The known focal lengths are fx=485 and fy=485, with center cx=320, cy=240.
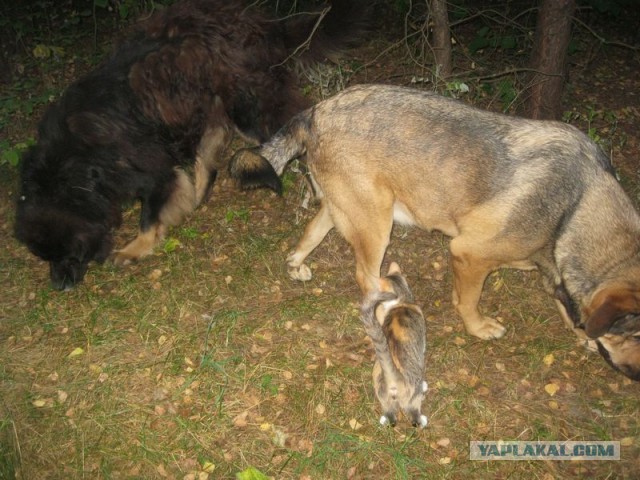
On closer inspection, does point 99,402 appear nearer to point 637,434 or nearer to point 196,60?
point 196,60

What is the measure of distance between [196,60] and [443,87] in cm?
249

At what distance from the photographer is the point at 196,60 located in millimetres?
4078

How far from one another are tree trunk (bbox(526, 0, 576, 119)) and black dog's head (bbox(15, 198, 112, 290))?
4.21m

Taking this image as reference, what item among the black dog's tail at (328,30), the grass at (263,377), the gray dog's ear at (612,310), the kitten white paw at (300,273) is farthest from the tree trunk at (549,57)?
the kitten white paw at (300,273)

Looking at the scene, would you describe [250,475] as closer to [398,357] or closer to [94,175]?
[398,357]

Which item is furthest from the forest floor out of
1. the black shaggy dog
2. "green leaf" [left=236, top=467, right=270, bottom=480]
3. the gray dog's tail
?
the gray dog's tail

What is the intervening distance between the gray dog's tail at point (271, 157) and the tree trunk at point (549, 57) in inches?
97.6

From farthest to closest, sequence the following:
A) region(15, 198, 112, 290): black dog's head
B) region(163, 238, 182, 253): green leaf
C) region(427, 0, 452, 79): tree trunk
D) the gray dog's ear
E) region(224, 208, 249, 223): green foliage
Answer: region(224, 208, 249, 223): green foliage
region(427, 0, 452, 79): tree trunk
region(163, 238, 182, 253): green leaf
region(15, 198, 112, 290): black dog's head
the gray dog's ear

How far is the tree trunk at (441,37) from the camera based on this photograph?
186 inches

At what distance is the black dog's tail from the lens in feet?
14.1

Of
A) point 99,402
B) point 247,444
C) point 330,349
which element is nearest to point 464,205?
point 330,349

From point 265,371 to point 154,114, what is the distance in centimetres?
233

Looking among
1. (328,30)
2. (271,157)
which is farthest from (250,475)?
(328,30)

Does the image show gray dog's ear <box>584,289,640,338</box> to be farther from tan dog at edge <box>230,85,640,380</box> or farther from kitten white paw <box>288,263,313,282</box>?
kitten white paw <box>288,263,313,282</box>
